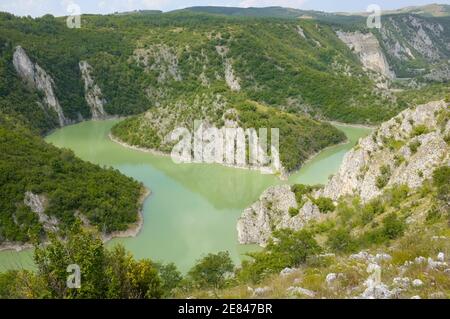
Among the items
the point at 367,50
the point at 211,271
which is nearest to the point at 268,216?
the point at 211,271

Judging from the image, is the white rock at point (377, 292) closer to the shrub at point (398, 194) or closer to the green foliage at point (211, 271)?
the green foliage at point (211, 271)

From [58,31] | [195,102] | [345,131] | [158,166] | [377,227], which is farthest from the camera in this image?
[58,31]

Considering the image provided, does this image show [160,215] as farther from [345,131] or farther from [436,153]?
[345,131]

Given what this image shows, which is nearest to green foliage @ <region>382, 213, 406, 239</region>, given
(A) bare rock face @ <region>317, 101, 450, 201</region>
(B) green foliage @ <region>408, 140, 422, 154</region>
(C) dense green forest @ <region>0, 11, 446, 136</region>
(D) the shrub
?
(D) the shrub
